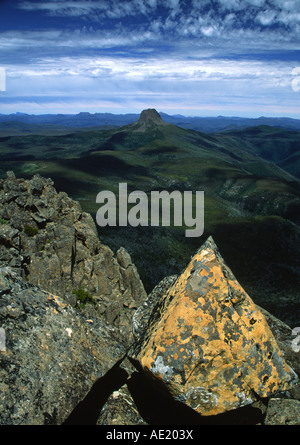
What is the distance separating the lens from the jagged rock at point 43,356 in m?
8.41

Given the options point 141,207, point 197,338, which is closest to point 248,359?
point 197,338

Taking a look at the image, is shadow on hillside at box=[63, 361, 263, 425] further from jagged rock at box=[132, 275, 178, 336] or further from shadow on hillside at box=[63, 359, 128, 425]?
jagged rock at box=[132, 275, 178, 336]

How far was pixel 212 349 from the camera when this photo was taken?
9445 millimetres

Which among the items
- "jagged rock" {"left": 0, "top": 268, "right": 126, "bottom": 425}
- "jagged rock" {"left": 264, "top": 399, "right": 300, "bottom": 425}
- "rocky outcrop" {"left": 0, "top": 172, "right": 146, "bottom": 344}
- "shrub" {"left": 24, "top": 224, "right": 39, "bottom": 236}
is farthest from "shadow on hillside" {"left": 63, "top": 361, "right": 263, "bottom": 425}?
"shrub" {"left": 24, "top": 224, "right": 39, "bottom": 236}

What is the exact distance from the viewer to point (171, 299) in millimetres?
10750

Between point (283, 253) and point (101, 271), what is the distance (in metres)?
102

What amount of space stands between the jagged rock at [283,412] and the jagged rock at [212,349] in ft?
2.19

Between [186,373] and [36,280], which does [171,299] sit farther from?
[36,280]

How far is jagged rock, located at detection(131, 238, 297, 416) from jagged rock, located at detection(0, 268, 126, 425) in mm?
1670

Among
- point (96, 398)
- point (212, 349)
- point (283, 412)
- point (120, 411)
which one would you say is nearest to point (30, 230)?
point (96, 398)

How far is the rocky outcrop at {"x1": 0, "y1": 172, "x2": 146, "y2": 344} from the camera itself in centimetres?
3018

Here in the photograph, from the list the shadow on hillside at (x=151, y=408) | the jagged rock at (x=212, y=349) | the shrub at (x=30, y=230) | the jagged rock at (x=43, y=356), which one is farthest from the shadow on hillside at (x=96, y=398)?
the shrub at (x=30, y=230)

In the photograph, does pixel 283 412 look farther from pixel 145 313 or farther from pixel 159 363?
pixel 145 313

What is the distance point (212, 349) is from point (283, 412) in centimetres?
325
